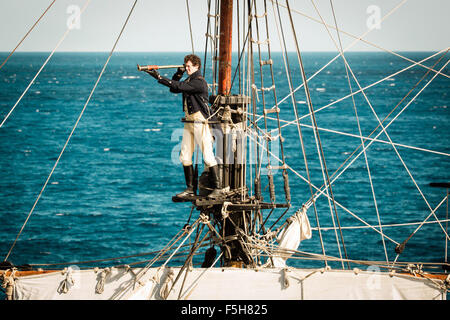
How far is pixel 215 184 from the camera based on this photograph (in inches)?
496

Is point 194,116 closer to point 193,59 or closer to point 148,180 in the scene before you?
point 193,59

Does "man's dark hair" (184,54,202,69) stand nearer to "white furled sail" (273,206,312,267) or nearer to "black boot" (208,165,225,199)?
"black boot" (208,165,225,199)

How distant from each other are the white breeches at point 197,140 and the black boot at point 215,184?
0.50 ft

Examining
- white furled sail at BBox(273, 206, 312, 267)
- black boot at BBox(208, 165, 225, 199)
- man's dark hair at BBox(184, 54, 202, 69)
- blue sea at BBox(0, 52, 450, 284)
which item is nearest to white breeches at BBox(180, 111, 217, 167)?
black boot at BBox(208, 165, 225, 199)

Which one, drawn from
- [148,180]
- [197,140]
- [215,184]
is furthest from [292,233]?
[148,180]

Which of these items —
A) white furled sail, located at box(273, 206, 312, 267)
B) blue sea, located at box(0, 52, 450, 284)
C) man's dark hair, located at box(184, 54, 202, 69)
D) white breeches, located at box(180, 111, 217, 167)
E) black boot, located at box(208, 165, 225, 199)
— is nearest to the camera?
man's dark hair, located at box(184, 54, 202, 69)

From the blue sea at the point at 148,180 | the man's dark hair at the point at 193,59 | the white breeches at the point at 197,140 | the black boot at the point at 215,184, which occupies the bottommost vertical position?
the black boot at the point at 215,184

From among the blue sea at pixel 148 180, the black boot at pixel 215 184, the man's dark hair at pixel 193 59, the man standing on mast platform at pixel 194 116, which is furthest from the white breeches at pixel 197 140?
the blue sea at pixel 148 180

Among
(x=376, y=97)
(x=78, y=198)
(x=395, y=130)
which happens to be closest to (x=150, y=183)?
(x=78, y=198)

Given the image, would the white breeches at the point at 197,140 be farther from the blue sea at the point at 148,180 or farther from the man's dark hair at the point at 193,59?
the blue sea at the point at 148,180

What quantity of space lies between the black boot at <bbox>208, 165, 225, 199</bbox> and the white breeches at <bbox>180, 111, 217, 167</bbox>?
152 mm

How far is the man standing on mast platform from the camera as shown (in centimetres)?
1177

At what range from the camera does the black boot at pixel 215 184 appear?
12539 mm

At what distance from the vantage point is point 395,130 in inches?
3374
